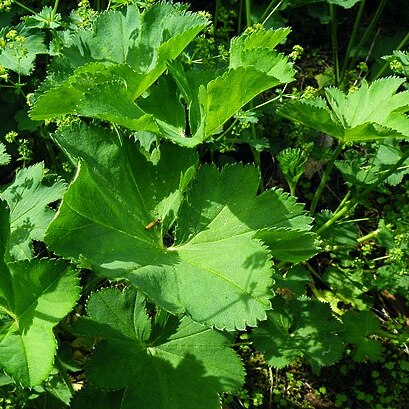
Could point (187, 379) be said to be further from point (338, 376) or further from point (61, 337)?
point (338, 376)

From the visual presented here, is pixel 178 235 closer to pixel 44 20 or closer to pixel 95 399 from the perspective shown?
pixel 95 399

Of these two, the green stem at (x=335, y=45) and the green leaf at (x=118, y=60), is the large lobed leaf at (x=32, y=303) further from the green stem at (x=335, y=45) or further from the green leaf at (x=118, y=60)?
the green stem at (x=335, y=45)

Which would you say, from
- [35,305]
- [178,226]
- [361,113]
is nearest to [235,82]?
[178,226]

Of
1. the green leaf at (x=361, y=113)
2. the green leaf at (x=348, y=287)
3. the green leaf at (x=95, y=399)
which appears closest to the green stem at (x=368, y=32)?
the green leaf at (x=361, y=113)

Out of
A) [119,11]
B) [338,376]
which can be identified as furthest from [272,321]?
[119,11]

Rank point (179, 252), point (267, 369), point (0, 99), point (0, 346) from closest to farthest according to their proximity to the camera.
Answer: point (0, 346) < point (179, 252) < point (267, 369) < point (0, 99)

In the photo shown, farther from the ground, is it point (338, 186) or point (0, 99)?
point (0, 99)

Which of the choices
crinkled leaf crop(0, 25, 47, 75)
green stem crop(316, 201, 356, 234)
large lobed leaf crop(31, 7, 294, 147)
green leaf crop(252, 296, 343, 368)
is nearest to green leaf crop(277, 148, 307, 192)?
green stem crop(316, 201, 356, 234)

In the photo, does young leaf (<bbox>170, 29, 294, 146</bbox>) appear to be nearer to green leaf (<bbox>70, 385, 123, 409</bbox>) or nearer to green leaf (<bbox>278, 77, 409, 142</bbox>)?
green leaf (<bbox>278, 77, 409, 142</bbox>)
